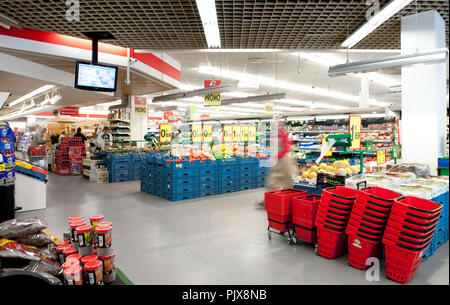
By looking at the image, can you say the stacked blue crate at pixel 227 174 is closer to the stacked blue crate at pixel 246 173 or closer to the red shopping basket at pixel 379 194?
the stacked blue crate at pixel 246 173

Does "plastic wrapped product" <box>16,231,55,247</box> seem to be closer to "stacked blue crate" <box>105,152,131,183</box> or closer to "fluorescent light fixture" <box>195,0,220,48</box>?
"fluorescent light fixture" <box>195,0,220,48</box>

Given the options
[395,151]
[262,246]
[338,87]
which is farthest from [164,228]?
[338,87]

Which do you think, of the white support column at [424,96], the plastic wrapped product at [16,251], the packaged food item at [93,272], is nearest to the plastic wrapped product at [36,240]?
the plastic wrapped product at [16,251]

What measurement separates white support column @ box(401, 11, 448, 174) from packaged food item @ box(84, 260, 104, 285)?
18.0 ft

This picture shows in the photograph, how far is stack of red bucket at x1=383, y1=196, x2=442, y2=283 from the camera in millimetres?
2757

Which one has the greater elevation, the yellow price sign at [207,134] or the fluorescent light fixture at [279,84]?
the fluorescent light fixture at [279,84]

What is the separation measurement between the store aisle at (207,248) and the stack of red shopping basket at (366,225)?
0.19 meters

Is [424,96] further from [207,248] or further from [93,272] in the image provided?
[93,272]

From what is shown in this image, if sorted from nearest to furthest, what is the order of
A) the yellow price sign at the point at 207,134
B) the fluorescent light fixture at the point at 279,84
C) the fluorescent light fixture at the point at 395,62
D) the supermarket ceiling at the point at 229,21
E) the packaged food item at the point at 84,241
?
1. the packaged food item at the point at 84,241
2. the fluorescent light fixture at the point at 395,62
3. the supermarket ceiling at the point at 229,21
4. the yellow price sign at the point at 207,134
5. the fluorescent light fixture at the point at 279,84

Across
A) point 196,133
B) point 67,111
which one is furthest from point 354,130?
point 67,111

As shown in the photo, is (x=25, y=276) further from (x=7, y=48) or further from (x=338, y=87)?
(x=338, y=87)

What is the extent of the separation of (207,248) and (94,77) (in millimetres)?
4721

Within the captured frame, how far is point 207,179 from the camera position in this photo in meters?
7.38

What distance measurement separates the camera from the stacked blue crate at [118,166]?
9734mm
